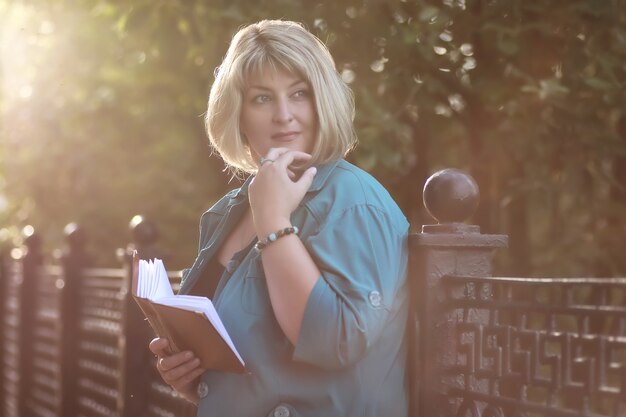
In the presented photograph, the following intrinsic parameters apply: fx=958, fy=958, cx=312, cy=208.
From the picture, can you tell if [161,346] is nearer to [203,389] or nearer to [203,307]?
[203,389]

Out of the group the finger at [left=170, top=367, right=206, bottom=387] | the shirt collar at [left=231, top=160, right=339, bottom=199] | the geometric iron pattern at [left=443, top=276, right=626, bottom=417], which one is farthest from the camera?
the finger at [left=170, top=367, right=206, bottom=387]

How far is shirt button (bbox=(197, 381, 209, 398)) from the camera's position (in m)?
2.64

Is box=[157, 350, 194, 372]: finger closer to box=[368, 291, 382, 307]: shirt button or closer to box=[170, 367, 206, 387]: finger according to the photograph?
box=[170, 367, 206, 387]: finger

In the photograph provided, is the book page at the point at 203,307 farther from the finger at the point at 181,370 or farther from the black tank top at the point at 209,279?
the black tank top at the point at 209,279

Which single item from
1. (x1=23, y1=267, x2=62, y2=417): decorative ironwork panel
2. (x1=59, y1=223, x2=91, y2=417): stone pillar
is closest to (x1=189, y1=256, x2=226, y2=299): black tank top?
(x1=59, y1=223, x2=91, y2=417): stone pillar

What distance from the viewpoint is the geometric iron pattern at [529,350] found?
218 centimetres

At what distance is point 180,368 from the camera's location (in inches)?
106

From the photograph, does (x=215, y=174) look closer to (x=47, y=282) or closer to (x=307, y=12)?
(x=47, y=282)

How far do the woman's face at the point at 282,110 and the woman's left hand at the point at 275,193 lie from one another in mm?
122

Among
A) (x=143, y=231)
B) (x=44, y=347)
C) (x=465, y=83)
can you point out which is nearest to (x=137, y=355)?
(x=143, y=231)

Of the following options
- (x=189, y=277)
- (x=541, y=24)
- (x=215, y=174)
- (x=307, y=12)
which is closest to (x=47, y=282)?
(x=215, y=174)

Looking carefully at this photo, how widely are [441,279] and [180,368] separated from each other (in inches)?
30.5

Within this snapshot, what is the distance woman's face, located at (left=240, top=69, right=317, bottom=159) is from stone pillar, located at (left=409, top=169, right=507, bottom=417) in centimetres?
42

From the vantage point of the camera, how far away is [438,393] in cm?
270
